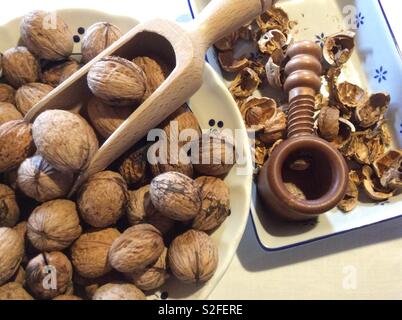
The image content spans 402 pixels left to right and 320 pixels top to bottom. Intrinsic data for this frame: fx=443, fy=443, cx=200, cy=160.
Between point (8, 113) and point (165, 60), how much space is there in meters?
0.21

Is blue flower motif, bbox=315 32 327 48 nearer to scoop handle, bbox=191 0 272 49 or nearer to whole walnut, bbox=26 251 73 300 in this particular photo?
scoop handle, bbox=191 0 272 49

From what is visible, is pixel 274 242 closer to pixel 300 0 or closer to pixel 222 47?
pixel 222 47

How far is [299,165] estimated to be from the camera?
0.64 m

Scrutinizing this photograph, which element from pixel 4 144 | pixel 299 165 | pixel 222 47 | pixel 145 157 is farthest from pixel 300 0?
pixel 4 144

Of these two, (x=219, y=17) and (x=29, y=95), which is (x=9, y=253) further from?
(x=219, y=17)

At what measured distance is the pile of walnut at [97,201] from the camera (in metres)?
0.49

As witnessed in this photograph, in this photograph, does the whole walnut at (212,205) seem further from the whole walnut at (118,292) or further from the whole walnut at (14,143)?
the whole walnut at (14,143)

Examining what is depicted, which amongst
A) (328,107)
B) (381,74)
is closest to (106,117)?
(328,107)

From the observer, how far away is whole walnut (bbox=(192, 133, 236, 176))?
21.2 inches

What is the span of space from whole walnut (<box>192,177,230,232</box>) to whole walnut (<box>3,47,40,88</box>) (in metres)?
0.26

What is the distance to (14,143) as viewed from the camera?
523mm

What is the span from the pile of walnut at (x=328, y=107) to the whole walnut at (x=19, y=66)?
29 cm

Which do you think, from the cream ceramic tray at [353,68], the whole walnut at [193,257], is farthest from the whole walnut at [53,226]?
the cream ceramic tray at [353,68]
